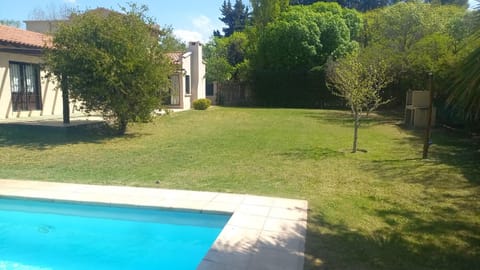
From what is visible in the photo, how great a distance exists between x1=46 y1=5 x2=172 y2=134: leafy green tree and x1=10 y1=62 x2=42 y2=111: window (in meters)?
4.88

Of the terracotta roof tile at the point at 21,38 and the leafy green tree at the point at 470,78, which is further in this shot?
the terracotta roof tile at the point at 21,38

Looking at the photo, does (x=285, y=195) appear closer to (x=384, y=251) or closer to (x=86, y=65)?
(x=384, y=251)

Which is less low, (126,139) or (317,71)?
(317,71)

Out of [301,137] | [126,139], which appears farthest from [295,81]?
[126,139]

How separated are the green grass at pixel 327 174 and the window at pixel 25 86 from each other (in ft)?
12.9

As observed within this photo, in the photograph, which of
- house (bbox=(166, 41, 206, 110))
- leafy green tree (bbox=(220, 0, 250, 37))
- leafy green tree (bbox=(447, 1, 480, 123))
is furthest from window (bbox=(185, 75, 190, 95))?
leafy green tree (bbox=(220, 0, 250, 37))

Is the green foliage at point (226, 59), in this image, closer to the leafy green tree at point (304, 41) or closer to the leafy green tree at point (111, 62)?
the leafy green tree at point (304, 41)

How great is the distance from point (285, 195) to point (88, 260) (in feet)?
10.6

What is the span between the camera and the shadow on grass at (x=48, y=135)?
11391 mm

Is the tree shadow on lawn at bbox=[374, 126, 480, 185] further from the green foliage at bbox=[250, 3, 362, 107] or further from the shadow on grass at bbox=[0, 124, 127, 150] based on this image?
the green foliage at bbox=[250, 3, 362, 107]

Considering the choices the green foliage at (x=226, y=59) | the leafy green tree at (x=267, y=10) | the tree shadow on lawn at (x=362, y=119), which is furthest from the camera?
the leafy green tree at (x=267, y=10)

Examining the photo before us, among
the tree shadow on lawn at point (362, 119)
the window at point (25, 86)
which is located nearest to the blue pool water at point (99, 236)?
the window at point (25, 86)

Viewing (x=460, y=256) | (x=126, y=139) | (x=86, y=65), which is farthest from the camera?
(x=126, y=139)

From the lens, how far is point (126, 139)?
1270 cm
